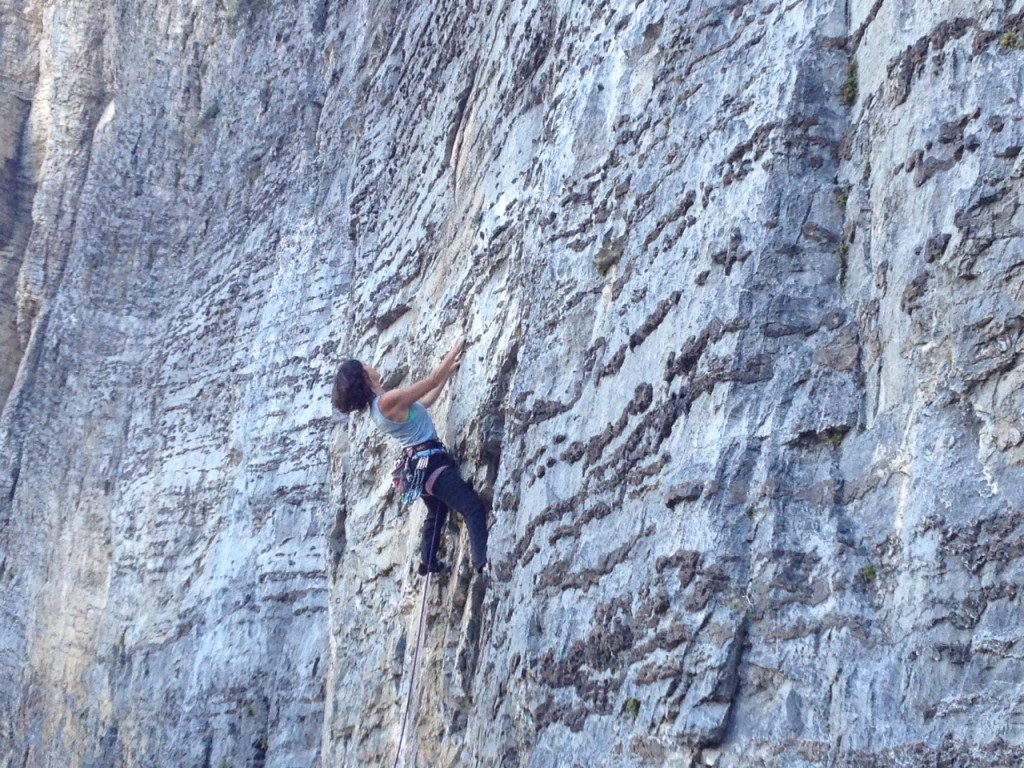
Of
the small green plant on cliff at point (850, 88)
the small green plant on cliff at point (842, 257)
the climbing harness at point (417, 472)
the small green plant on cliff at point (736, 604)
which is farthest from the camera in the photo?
the climbing harness at point (417, 472)

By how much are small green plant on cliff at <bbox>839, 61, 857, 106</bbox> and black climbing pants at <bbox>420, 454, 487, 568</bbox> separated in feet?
9.09

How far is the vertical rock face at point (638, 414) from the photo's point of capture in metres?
3.35

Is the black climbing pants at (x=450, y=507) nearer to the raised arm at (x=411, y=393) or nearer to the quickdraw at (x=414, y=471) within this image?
the quickdraw at (x=414, y=471)

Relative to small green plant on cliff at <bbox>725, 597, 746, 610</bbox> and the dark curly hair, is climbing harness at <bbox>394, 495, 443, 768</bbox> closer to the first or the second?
the dark curly hair

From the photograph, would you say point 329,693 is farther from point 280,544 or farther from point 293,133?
point 293,133

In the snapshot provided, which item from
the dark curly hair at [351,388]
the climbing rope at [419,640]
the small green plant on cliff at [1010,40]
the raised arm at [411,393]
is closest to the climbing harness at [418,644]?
the climbing rope at [419,640]

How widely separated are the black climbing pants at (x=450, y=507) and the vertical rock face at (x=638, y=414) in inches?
4.3

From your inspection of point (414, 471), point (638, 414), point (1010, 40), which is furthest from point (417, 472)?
point (1010, 40)

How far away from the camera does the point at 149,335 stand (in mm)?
Result: 15242

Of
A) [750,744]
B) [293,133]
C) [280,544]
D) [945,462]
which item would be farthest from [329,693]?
[293,133]

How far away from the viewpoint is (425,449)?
21.2 ft

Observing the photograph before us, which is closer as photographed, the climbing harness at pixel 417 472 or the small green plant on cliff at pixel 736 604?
the small green plant on cliff at pixel 736 604

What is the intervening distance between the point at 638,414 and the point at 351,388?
2.39 meters

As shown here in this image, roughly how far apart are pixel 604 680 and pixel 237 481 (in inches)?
303
